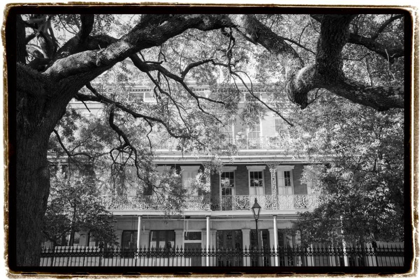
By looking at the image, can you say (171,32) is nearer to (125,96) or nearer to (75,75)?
(75,75)

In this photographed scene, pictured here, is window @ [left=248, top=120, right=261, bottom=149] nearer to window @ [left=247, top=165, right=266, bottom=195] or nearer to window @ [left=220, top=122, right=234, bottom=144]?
window @ [left=247, top=165, right=266, bottom=195]

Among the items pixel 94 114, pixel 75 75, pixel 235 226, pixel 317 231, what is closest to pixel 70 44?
pixel 75 75

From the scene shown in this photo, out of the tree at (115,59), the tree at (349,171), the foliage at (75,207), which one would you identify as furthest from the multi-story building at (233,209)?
the tree at (115,59)

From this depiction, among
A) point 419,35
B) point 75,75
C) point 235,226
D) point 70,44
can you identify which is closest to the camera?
point 419,35

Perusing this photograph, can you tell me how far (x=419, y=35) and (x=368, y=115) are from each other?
5.00 metres

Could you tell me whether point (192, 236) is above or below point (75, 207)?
below

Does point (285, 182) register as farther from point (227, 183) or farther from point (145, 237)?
point (145, 237)

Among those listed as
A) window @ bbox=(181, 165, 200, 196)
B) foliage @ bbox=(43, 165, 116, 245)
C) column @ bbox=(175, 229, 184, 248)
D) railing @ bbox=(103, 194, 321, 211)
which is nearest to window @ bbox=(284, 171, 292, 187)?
railing @ bbox=(103, 194, 321, 211)

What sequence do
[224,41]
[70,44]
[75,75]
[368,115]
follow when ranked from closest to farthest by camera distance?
[75,75]
[70,44]
[224,41]
[368,115]

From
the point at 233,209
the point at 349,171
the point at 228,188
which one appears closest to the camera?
the point at 349,171

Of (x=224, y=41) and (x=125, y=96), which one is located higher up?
(x=224, y=41)

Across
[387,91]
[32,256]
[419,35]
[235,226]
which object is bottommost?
[235,226]

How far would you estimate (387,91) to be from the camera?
2.86m

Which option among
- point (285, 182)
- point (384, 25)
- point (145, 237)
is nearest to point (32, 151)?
point (384, 25)
